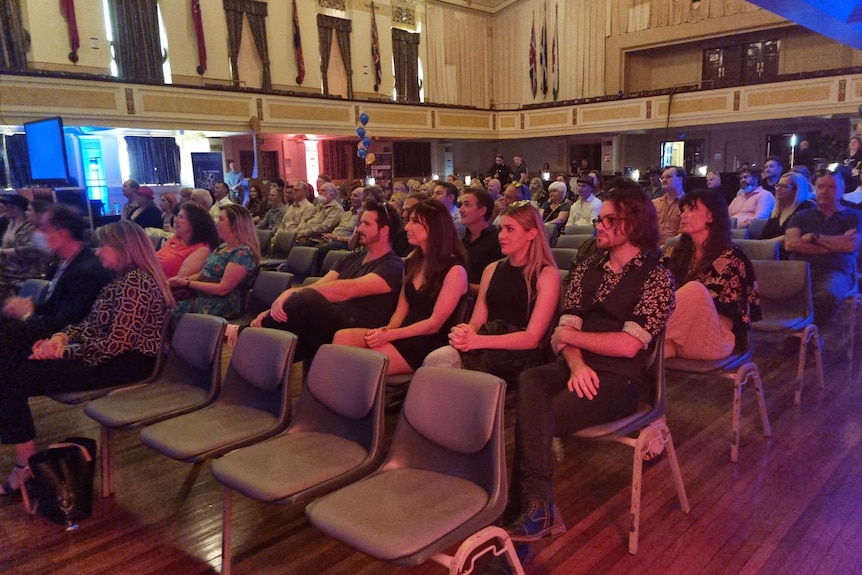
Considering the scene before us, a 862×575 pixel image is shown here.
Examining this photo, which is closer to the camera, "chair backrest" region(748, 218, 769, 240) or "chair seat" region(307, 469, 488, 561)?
"chair seat" region(307, 469, 488, 561)

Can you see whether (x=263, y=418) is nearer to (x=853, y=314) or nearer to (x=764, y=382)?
(x=764, y=382)

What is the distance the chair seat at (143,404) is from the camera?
7.75 ft

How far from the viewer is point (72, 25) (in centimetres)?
1107

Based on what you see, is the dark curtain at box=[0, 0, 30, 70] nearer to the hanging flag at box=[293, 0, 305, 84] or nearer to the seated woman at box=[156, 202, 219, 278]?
the hanging flag at box=[293, 0, 305, 84]

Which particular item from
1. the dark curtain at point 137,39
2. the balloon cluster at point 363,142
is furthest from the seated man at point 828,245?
the dark curtain at point 137,39

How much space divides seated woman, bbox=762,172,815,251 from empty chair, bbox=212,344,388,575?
11.9 feet

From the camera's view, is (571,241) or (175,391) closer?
(175,391)

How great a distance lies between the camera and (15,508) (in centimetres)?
257

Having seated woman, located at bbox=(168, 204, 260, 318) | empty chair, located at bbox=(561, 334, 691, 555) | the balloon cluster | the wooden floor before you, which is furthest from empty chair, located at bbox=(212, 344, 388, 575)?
the balloon cluster

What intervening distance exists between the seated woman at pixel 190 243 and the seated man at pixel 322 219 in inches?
117

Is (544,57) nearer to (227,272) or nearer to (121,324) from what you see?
(227,272)

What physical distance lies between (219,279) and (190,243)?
0.52 m

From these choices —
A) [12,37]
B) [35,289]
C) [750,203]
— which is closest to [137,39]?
[12,37]

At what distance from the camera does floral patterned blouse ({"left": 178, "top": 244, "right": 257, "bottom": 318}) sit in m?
3.78
